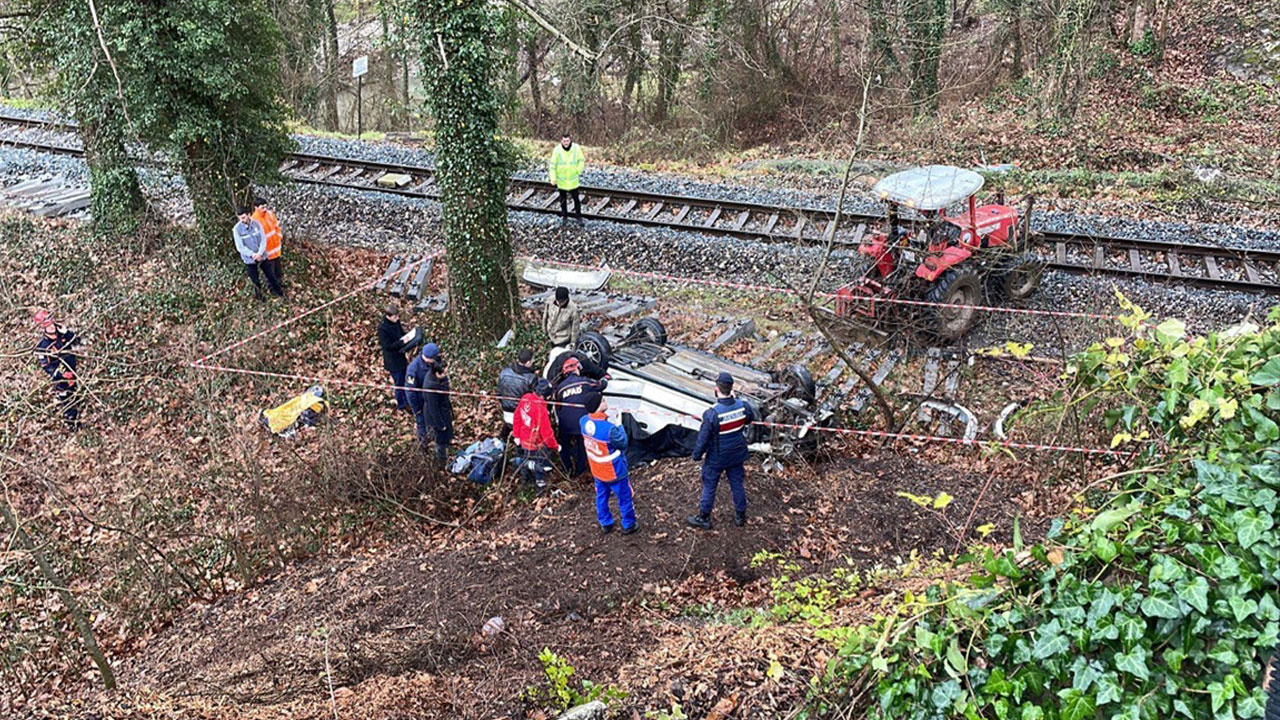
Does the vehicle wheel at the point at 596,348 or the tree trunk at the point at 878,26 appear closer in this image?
the vehicle wheel at the point at 596,348

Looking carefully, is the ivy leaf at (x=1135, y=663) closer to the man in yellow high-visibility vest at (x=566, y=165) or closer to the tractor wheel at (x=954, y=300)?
the tractor wheel at (x=954, y=300)

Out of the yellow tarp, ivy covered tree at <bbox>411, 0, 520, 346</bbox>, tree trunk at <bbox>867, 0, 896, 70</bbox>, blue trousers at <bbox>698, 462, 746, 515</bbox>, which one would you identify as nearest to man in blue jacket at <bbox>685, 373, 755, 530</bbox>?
blue trousers at <bbox>698, 462, 746, 515</bbox>

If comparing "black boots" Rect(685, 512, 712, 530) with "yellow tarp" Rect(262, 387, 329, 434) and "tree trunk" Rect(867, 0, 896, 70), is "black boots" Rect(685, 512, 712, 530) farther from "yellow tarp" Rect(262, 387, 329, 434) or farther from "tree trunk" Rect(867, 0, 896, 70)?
"tree trunk" Rect(867, 0, 896, 70)

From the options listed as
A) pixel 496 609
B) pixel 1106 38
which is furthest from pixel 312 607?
pixel 1106 38

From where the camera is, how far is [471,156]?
37.8 feet

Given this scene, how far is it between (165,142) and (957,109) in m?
17.3

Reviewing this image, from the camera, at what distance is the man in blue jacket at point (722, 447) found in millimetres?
8148

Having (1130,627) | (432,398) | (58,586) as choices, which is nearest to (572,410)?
(432,398)

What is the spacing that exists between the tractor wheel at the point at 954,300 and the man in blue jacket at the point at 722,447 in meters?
4.54

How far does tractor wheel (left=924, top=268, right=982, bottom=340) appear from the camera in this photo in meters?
11.7

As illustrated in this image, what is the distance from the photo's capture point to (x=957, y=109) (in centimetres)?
2223

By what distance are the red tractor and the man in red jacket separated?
4.25 m

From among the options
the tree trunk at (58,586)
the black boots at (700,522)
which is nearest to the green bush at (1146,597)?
the black boots at (700,522)

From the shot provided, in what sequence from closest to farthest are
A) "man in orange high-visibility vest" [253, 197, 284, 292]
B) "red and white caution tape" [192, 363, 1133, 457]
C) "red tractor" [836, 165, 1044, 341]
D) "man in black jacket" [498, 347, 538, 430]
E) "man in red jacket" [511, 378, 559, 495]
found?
1. "red and white caution tape" [192, 363, 1133, 457]
2. "man in red jacket" [511, 378, 559, 495]
3. "man in black jacket" [498, 347, 538, 430]
4. "red tractor" [836, 165, 1044, 341]
5. "man in orange high-visibility vest" [253, 197, 284, 292]
